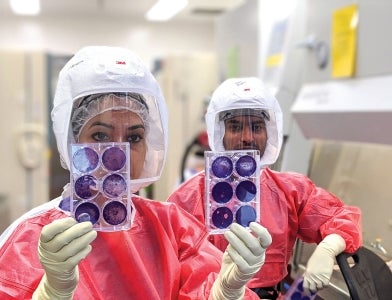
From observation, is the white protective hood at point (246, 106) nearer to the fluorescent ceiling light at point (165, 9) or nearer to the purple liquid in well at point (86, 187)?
the purple liquid in well at point (86, 187)

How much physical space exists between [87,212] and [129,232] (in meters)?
0.18

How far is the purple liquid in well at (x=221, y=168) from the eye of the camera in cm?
91

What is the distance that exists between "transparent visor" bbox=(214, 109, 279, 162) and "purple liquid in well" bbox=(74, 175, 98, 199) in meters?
0.38

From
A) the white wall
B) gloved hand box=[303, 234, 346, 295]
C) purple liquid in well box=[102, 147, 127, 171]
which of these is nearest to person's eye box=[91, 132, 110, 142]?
purple liquid in well box=[102, 147, 127, 171]

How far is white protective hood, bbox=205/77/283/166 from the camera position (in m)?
1.14

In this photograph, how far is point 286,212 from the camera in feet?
3.97

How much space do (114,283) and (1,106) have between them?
3.28m

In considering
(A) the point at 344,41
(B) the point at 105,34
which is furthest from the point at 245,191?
(B) the point at 105,34

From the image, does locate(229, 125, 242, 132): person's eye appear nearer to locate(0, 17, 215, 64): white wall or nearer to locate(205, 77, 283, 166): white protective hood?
locate(205, 77, 283, 166): white protective hood

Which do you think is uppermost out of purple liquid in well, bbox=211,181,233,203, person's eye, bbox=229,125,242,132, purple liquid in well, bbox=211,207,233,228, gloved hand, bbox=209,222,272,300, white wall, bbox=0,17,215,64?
white wall, bbox=0,17,215,64

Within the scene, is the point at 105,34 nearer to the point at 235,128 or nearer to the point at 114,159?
the point at 235,128

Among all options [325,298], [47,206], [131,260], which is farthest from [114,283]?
[325,298]

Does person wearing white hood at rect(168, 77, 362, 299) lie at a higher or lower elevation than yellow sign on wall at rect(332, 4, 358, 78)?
lower

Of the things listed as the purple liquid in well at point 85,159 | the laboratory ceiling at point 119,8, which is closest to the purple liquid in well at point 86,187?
the purple liquid in well at point 85,159
